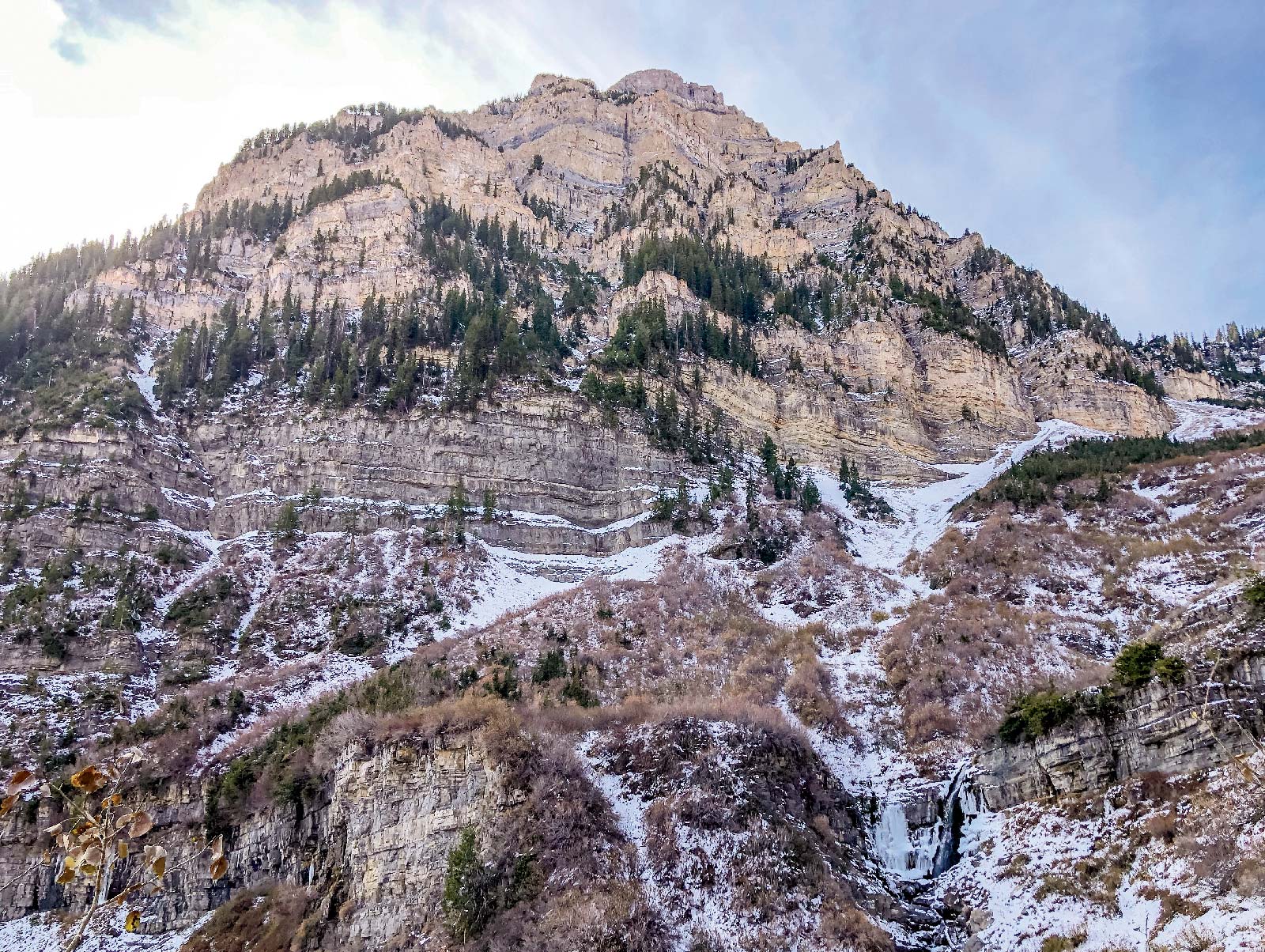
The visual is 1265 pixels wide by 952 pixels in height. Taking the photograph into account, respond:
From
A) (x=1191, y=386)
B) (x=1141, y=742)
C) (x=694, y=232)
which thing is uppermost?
(x=694, y=232)

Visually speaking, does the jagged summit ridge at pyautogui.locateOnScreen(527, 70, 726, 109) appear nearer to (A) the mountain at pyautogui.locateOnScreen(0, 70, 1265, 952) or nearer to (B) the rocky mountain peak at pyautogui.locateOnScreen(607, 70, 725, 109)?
(B) the rocky mountain peak at pyautogui.locateOnScreen(607, 70, 725, 109)

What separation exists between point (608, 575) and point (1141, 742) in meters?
44.7

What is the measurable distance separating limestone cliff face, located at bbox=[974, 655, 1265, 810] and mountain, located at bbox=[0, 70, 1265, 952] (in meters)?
0.17

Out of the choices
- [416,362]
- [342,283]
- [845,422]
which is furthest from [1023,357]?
[342,283]

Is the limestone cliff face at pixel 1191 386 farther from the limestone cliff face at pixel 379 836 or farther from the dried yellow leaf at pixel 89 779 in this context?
the dried yellow leaf at pixel 89 779

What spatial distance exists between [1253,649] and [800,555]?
41.9 m

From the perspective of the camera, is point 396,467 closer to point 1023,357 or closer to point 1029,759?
point 1029,759

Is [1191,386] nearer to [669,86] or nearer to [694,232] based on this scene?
[694,232]

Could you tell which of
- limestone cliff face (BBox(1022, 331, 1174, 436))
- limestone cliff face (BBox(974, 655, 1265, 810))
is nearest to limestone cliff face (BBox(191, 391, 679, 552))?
limestone cliff face (BBox(974, 655, 1265, 810))

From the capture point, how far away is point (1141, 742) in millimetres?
26703

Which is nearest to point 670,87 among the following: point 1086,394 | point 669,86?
point 669,86

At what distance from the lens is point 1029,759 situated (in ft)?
101

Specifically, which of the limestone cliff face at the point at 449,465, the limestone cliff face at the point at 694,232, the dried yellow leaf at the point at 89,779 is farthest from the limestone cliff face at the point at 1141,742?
the limestone cliff face at the point at 694,232

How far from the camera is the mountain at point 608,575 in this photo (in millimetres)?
28031
